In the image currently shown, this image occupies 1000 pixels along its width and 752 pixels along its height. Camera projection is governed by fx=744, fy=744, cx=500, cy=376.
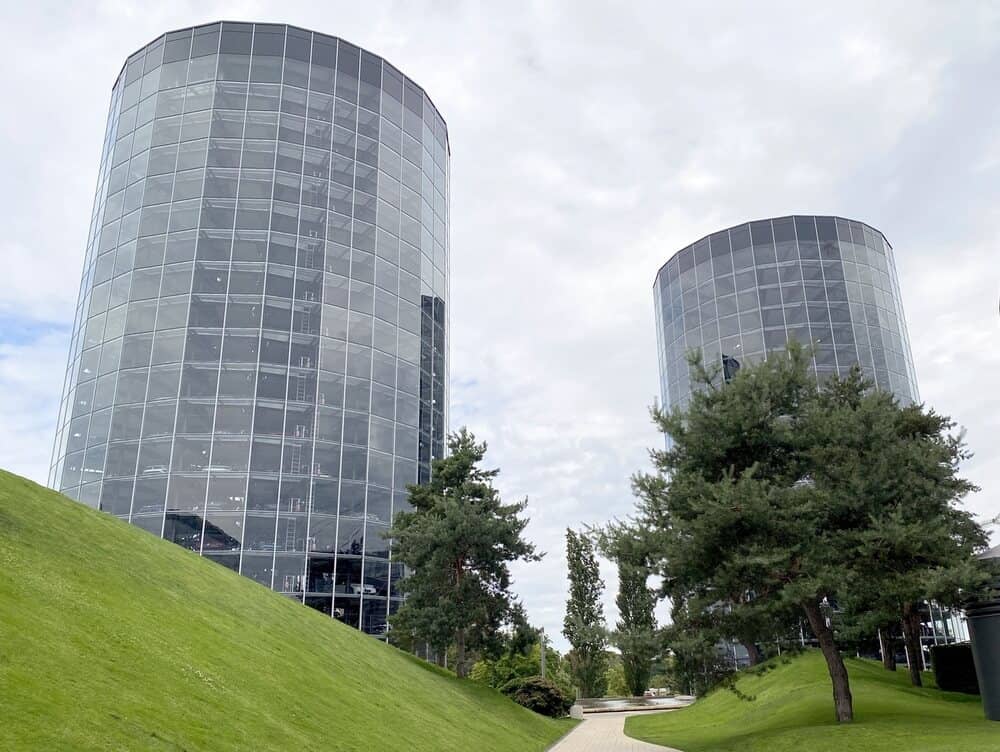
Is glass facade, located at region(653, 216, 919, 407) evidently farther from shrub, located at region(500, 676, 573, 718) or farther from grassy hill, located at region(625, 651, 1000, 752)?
shrub, located at region(500, 676, 573, 718)

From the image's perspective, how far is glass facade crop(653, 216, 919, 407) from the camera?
55.8m

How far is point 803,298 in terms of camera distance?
56.8 m

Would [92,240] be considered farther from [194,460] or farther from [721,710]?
[721,710]

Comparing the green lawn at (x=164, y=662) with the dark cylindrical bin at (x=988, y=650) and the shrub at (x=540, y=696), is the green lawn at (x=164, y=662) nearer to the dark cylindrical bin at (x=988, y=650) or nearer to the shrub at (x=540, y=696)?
the dark cylindrical bin at (x=988, y=650)

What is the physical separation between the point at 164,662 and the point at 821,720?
1976 cm

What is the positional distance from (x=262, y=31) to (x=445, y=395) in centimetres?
2599

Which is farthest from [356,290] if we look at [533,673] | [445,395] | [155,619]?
[155,619]

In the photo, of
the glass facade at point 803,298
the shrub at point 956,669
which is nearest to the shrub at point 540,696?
the shrub at point 956,669

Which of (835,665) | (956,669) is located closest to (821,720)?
(835,665)

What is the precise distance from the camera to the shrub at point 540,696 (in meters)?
36.9

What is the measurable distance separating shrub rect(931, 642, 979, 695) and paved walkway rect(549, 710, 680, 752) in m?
13.4

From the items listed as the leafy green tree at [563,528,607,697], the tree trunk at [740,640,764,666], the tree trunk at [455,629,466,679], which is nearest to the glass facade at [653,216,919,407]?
the leafy green tree at [563,528,607,697]

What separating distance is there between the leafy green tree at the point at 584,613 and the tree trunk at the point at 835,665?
118ft

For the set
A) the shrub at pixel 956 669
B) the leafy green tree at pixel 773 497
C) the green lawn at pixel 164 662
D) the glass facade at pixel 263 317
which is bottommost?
the shrub at pixel 956 669
